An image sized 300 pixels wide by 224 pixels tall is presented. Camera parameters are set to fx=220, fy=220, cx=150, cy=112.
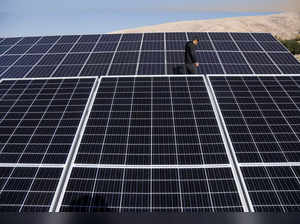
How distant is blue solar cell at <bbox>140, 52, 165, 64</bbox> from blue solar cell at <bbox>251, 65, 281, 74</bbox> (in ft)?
17.0

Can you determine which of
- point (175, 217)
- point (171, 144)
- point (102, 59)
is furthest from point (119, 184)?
point (102, 59)

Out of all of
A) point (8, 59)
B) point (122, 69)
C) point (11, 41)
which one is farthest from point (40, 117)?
point (11, 41)

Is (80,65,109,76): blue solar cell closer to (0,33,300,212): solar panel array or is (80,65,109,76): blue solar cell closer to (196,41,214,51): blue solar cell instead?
(0,33,300,212): solar panel array

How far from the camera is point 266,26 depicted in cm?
8869

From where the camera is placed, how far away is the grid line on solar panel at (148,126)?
6.29 m

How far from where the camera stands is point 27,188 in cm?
555

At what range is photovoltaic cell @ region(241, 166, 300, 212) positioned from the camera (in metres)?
5.06

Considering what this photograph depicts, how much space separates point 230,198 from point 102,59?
11.1 metres

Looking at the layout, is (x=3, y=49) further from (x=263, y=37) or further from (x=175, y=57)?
(x=263, y=37)

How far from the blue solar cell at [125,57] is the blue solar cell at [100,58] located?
427mm

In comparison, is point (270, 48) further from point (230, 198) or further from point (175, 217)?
point (175, 217)

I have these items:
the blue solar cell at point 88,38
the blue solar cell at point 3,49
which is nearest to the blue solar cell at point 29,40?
the blue solar cell at point 3,49

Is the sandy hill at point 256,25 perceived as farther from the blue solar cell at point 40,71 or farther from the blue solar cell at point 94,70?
the blue solar cell at point 40,71

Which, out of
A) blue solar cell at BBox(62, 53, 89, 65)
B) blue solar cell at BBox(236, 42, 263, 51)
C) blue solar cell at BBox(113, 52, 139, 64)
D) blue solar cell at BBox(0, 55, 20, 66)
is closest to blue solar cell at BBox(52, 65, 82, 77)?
blue solar cell at BBox(62, 53, 89, 65)
